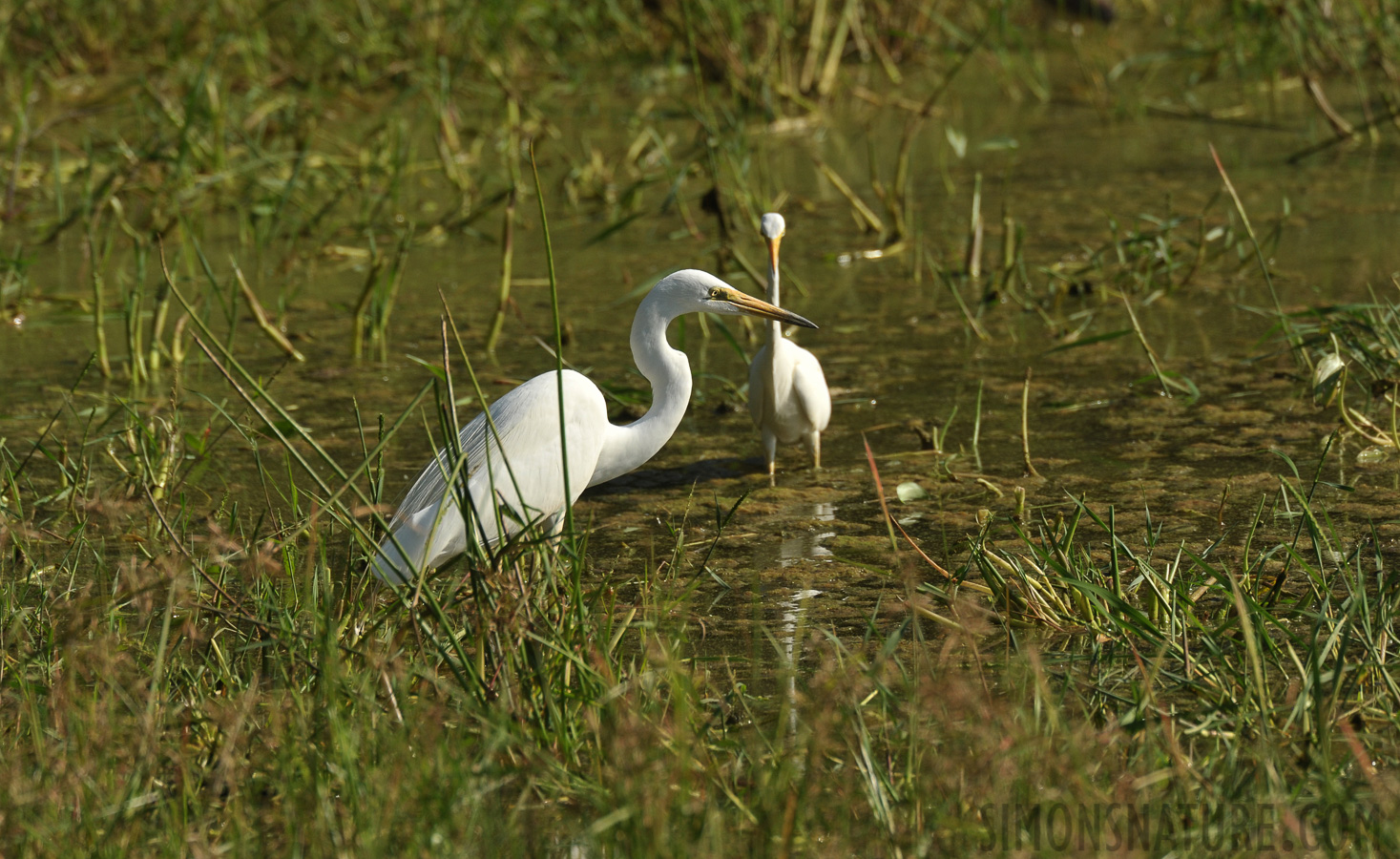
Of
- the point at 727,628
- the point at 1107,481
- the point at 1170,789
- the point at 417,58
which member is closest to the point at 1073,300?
the point at 1107,481

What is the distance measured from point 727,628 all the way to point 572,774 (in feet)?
2.60

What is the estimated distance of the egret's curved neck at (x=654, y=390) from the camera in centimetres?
291

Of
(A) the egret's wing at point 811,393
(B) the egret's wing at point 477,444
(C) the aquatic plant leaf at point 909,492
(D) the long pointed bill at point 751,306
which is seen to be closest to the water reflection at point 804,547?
(C) the aquatic plant leaf at point 909,492

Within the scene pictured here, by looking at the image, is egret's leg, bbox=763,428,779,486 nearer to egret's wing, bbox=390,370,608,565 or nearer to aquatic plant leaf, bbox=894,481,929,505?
aquatic plant leaf, bbox=894,481,929,505

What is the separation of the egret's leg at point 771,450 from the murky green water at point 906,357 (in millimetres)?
55

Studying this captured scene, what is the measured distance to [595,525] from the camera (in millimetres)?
3373

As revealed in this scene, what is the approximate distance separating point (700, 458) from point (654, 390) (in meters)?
0.93

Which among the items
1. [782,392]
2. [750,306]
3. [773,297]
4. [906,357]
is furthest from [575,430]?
[906,357]

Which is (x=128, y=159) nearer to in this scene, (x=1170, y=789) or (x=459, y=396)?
(x=459, y=396)

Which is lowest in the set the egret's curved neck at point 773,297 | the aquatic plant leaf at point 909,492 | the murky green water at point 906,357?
the murky green water at point 906,357

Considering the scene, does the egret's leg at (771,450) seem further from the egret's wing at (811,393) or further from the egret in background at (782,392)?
the egret's wing at (811,393)

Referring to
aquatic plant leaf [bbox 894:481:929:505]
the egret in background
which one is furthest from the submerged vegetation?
the egret in background

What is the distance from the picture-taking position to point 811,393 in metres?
3.53

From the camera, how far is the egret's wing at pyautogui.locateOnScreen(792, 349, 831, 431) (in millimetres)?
3520
